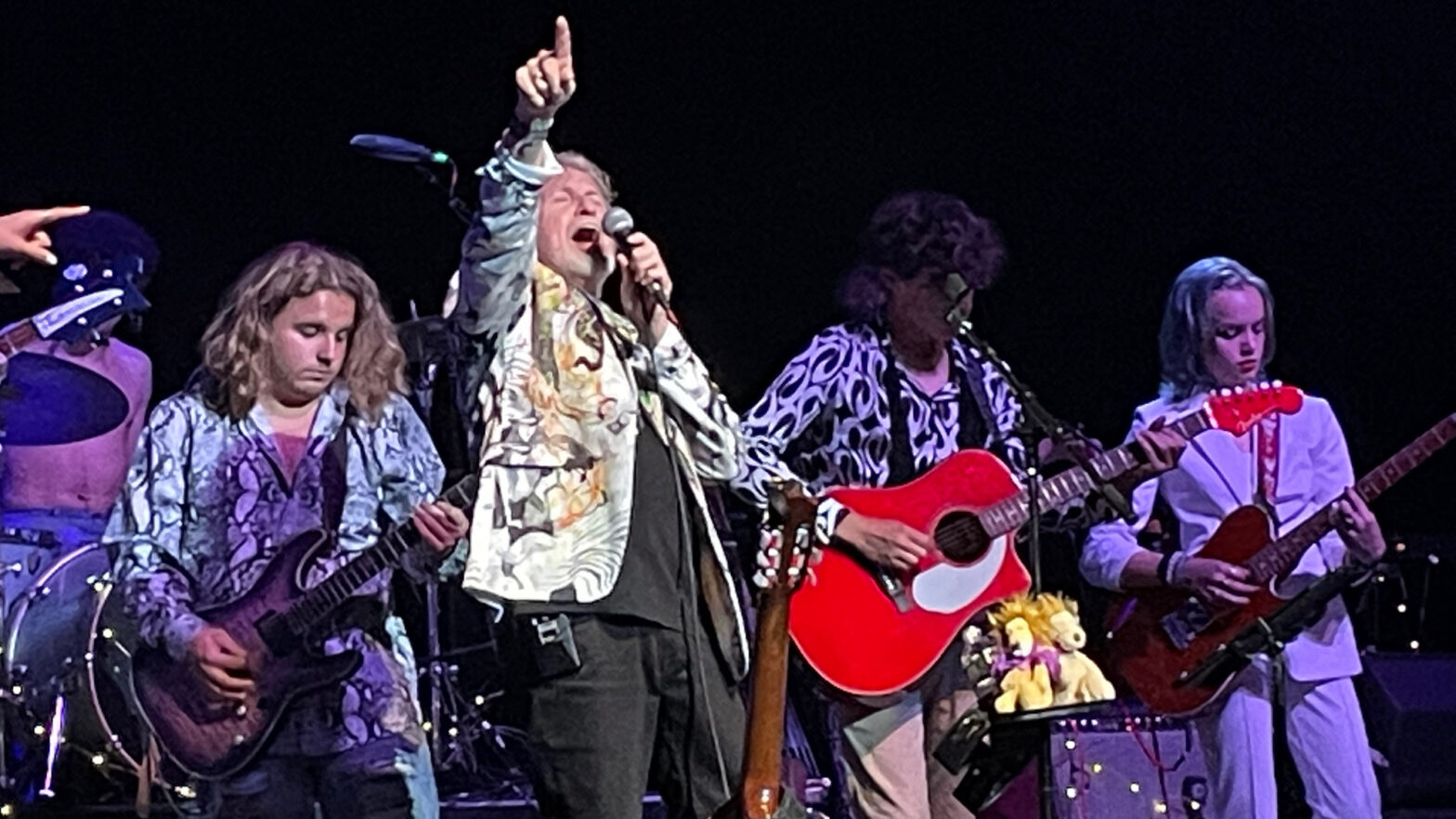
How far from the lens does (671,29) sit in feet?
23.7

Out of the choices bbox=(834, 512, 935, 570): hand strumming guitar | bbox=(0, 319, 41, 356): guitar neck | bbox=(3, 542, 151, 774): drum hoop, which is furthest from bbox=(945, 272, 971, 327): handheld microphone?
bbox=(3, 542, 151, 774): drum hoop

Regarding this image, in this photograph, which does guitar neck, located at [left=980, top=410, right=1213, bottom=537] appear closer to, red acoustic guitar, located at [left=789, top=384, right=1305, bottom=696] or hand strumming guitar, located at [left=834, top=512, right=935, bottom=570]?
red acoustic guitar, located at [left=789, top=384, right=1305, bottom=696]

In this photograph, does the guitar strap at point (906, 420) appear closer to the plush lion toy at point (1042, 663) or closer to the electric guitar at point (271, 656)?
the plush lion toy at point (1042, 663)

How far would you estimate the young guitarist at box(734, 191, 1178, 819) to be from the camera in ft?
15.6

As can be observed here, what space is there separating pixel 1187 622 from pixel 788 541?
218 centimetres

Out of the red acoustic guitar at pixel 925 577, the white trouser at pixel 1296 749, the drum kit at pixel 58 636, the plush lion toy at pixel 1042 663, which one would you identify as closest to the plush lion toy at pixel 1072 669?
the plush lion toy at pixel 1042 663

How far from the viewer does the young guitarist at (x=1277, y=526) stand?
501 cm

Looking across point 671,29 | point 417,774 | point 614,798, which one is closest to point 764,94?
point 671,29

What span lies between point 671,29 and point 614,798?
4345 mm

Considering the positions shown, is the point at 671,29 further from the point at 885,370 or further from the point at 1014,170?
the point at 885,370

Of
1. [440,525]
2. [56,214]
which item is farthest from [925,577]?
[56,214]

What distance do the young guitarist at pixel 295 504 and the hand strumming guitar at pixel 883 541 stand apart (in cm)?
102

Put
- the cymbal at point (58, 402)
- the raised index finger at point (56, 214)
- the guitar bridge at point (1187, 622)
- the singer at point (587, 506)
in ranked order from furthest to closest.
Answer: the cymbal at point (58, 402)
the guitar bridge at point (1187, 622)
the raised index finger at point (56, 214)
the singer at point (587, 506)

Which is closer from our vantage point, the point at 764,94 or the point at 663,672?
the point at 663,672
